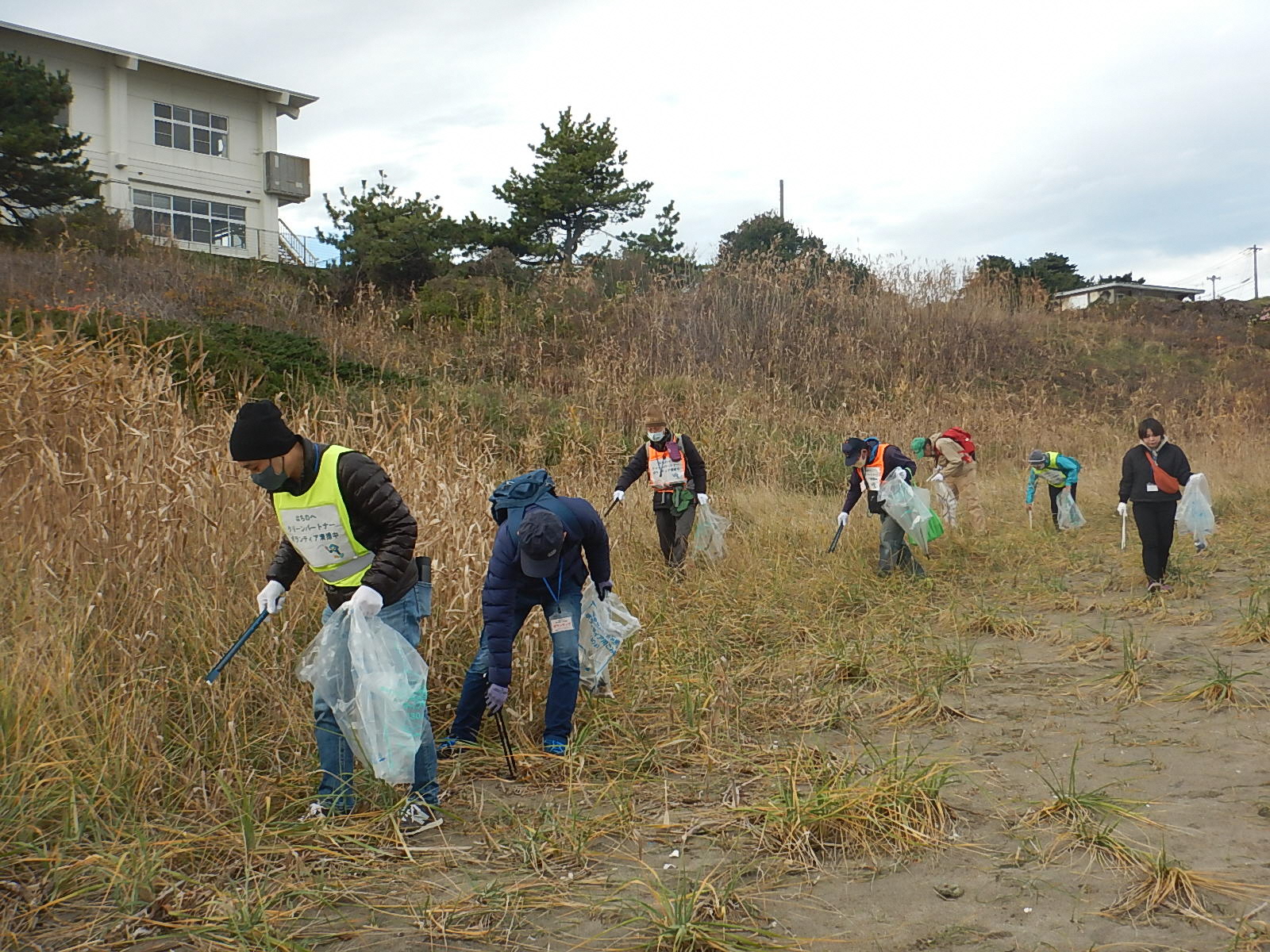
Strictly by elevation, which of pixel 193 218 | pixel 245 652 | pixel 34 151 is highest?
pixel 193 218

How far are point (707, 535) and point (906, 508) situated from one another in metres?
1.60

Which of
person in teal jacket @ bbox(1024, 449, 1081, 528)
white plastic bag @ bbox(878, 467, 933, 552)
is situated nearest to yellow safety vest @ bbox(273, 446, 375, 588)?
white plastic bag @ bbox(878, 467, 933, 552)

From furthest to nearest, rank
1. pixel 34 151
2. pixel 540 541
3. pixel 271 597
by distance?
pixel 34 151, pixel 540 541, pixel 271 597

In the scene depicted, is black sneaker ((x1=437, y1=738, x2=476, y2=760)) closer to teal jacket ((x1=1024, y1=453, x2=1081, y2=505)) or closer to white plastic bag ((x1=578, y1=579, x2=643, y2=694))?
white plastic bag ((x1=578, y1=579, x2=643, y2=694))

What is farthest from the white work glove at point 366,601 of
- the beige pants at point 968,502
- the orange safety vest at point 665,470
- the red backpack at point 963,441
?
the red backpack at point 963,441

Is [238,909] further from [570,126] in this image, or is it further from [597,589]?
[570,126]

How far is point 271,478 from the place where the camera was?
3734 mm

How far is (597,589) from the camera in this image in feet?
16.3

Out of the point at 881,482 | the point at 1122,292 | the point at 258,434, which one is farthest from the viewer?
the point at 1122,292

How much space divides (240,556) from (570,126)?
2458cm

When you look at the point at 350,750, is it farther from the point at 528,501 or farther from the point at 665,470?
the point at 665,470

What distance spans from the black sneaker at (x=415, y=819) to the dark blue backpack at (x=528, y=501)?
4.01ft

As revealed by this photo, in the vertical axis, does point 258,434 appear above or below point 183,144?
below

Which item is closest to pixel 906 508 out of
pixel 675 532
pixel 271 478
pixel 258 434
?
pixel 675 532
